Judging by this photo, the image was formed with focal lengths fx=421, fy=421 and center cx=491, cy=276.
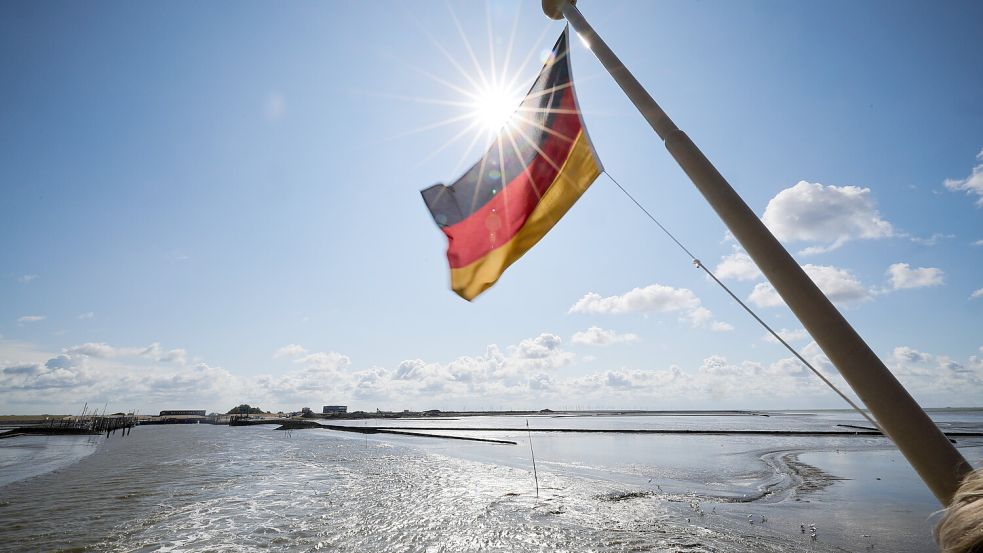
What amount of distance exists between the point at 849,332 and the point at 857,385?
0.27 metres

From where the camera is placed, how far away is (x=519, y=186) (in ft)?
18.3

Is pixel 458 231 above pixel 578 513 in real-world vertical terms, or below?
above

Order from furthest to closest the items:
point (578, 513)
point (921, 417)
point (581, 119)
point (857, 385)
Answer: point (578, 513) < point (581, 119) < point (857, 385) < point (921, 417)

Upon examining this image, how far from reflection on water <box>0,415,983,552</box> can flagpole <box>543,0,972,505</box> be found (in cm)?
1085

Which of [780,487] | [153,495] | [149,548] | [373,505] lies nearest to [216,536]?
[149,548]

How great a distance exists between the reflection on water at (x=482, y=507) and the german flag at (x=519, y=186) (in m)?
9.11

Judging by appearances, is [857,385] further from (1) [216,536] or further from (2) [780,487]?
(2) [780,487]

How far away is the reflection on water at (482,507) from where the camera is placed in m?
11.7

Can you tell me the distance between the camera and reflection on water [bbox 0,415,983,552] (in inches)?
459

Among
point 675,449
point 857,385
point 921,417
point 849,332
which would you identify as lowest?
point 675,449

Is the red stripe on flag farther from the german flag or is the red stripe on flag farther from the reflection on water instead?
the reflection on water

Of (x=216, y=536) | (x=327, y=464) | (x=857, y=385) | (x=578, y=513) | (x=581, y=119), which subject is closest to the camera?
(x=857, y=385)

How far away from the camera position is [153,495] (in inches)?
743

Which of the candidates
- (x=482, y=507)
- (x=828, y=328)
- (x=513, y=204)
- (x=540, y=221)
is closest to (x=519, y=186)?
(x=513, y=204)
